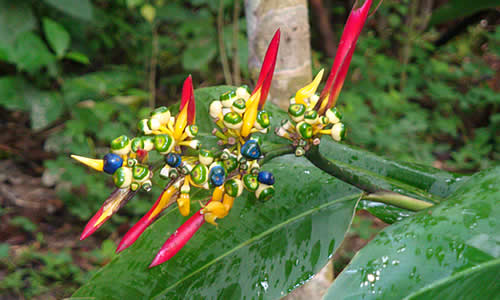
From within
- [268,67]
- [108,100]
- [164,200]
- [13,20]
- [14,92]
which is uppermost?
[13,20]

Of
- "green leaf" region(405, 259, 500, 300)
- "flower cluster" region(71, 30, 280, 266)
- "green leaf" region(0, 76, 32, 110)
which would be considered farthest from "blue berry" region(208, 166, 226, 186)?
"green leaf" region(0, 76, 32, 110)

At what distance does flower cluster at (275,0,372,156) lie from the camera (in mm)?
427

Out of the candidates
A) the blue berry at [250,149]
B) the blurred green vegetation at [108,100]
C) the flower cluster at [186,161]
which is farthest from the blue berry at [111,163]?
the blurred green vegetation at [108,100]

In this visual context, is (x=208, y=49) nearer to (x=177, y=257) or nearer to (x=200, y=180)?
(x=177, y=257)

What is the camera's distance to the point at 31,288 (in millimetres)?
1646

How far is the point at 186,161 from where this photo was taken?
0.42m

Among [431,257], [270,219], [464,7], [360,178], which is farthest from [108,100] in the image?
[431,257]

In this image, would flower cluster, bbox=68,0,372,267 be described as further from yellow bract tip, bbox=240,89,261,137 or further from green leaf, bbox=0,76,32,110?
green leaf, bbox=0,76,32,110

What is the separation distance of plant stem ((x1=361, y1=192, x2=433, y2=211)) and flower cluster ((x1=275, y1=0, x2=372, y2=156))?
0.15m

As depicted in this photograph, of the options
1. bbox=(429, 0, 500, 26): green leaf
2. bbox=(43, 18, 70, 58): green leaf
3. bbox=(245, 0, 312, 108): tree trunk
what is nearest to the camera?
bbox=(245, 0, 312, 108): tree trunk

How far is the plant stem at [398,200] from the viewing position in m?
0.54

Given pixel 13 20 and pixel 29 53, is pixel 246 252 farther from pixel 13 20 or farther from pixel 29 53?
pixel 13 20

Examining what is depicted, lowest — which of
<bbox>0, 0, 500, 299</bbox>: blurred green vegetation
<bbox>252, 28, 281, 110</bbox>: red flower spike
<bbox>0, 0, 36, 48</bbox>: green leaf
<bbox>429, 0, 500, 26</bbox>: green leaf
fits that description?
<bbox>0, 0, 500, 299</bbox>: blurred green vegetation

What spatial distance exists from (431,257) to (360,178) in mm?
143
